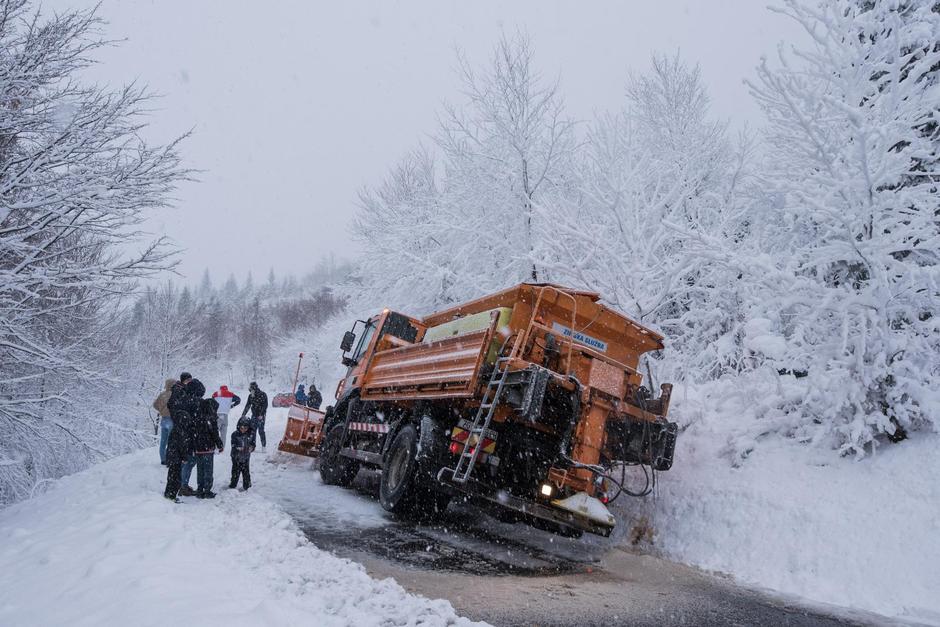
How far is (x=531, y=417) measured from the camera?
5.86m

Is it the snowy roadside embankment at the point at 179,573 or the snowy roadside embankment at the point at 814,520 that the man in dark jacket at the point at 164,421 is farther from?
the snowy roadside embankment at the point at 814,520

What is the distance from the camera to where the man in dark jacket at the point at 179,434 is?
7785mm

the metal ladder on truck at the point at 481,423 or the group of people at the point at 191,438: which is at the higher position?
the metal ladder on truck at the point at 481,423

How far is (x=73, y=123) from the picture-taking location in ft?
24.1

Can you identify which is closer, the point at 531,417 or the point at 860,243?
the point at 531,417

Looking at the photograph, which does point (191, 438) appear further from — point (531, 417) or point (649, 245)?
point (649, 245)

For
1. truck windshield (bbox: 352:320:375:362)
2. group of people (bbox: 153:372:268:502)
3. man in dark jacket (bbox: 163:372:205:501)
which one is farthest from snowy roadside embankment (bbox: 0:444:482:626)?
truck windshield (bbox: 352:320:375:362)

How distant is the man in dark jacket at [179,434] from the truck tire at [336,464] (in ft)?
8.93

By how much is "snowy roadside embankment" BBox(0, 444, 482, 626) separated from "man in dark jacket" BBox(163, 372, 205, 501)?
1.32 feet

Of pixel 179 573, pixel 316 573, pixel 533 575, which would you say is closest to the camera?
pixel 179 573

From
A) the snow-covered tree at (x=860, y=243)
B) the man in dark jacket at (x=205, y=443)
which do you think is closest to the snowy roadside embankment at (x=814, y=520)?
the snow-covered tree at (x=860, y=243)

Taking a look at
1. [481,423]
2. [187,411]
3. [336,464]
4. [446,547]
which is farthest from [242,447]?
[481,423]

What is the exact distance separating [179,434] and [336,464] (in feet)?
10.1

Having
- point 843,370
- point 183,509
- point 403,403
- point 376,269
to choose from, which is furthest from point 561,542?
point 376,269
